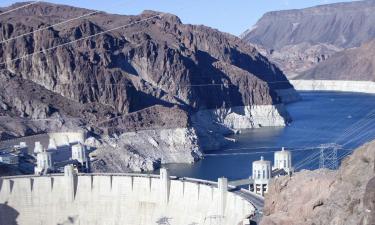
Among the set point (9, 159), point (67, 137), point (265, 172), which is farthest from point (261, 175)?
point (67, 137)

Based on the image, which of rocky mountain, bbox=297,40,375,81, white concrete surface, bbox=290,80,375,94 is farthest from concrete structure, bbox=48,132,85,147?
rocky mountain, bbox=297,40,375,81

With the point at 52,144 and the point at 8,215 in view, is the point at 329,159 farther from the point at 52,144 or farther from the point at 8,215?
the point at 8,215

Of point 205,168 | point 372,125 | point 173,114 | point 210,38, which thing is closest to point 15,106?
point 173,114

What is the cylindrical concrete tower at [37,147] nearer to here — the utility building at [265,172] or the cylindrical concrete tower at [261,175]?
the utility building at [265,172]

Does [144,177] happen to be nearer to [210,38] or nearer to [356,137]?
[356,137]

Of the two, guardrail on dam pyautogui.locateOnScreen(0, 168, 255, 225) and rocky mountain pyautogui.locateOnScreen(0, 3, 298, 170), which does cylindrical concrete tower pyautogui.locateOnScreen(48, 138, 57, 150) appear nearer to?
rocky mountain pyautogui.locateOnScreen(0, 3, 298, 170)

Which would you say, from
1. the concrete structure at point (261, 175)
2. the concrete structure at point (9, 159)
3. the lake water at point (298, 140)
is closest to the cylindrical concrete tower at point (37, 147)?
the concrete structure at point (9, 159)

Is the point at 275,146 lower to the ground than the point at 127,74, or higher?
lower
